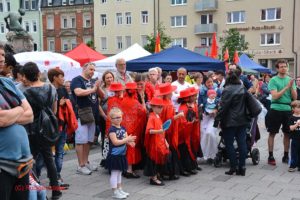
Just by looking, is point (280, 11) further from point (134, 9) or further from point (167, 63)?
point (167, 63)

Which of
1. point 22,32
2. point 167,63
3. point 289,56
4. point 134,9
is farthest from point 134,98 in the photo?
point 134,9

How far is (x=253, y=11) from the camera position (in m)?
41.7

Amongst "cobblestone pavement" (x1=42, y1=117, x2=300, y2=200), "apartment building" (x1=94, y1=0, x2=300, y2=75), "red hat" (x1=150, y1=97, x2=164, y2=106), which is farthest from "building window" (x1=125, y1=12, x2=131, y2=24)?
"red hat" (x1=150, y1=97, x2=164, y2=106)

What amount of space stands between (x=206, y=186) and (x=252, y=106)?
167 centimetres

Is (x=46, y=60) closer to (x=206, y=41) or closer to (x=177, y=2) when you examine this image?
(x=206, y=41)

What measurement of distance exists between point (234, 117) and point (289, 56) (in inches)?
1409

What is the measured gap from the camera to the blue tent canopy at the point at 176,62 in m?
10.0

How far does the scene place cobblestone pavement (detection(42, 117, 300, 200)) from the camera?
18.3 ft

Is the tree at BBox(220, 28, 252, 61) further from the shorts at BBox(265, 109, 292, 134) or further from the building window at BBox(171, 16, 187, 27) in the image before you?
the shorts at BBox(265, 109, 292, 134)

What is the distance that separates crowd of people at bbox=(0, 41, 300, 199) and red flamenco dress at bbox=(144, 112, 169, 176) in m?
0.02

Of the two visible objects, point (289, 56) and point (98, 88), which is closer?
point (98, 88)

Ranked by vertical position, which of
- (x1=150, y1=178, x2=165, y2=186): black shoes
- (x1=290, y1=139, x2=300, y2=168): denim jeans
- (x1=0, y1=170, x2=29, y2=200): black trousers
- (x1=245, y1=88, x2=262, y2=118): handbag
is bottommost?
(x1=150, y1=178, x2=165, y2=186): black shoes

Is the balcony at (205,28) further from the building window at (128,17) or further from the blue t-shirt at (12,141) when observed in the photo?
the blue t-shirt at (12,141)

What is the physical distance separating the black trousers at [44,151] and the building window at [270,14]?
39.0 m
